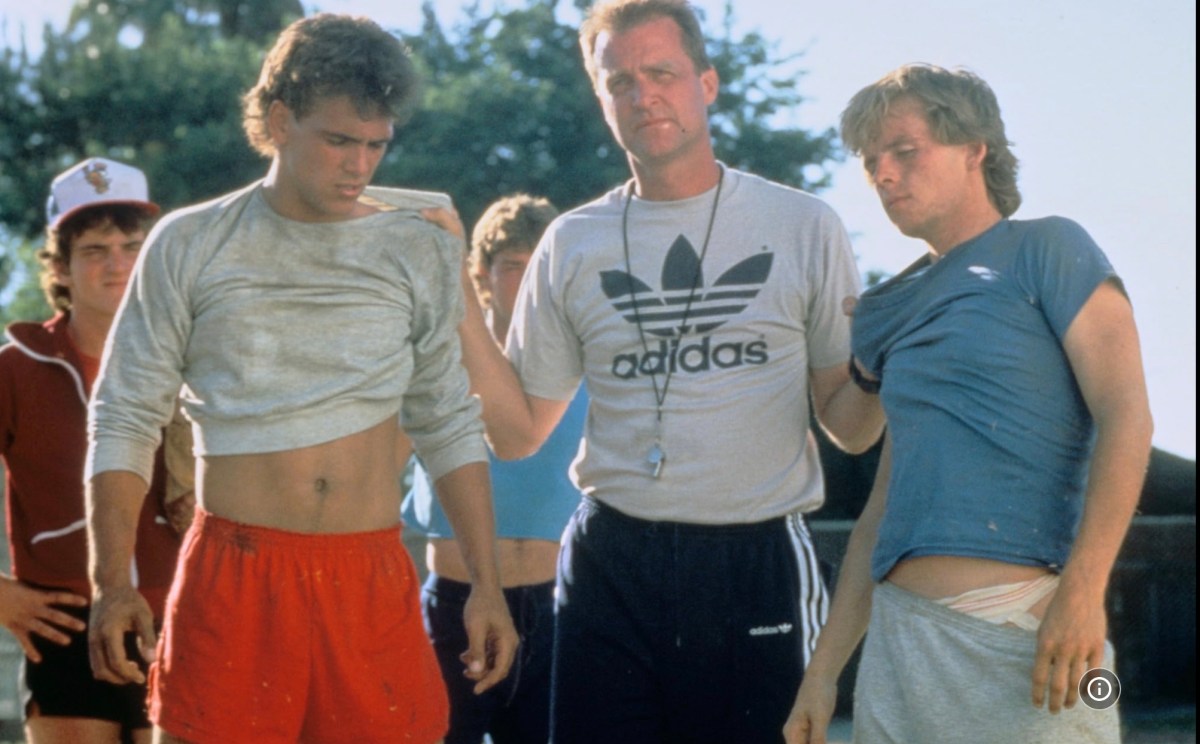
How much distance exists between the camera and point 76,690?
4.60m

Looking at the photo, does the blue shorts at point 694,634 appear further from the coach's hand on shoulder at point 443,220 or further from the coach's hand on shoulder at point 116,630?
the coach's hand on shoulder at point 116,630

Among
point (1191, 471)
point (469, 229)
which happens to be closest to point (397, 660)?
point (1191, 471)

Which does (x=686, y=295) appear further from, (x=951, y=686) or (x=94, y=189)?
(x=94, y=189)

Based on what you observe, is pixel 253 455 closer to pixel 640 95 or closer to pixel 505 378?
pixel 505 378

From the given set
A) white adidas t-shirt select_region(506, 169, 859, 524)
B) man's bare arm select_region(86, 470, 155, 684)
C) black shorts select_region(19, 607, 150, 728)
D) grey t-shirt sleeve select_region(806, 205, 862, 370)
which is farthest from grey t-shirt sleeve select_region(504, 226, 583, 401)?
black shorts select_region(19, 607, 150, 728)

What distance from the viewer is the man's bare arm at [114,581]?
3404mm

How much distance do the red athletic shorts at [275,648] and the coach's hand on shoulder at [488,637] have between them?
20 cm

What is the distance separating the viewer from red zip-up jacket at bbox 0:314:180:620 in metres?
4.62

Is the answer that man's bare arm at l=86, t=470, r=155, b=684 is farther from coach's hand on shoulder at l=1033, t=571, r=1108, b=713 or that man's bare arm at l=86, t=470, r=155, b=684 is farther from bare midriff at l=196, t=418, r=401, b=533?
coach's hand on shoulder at l=1033, t=571, r=1108, b=713

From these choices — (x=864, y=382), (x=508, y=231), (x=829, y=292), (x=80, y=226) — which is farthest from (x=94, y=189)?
(x=864, y=382)

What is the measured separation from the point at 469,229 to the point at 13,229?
7.13 metres

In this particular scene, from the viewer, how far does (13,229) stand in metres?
27.9

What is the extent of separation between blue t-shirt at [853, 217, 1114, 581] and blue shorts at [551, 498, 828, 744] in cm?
81

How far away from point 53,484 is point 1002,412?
8.65 ft
